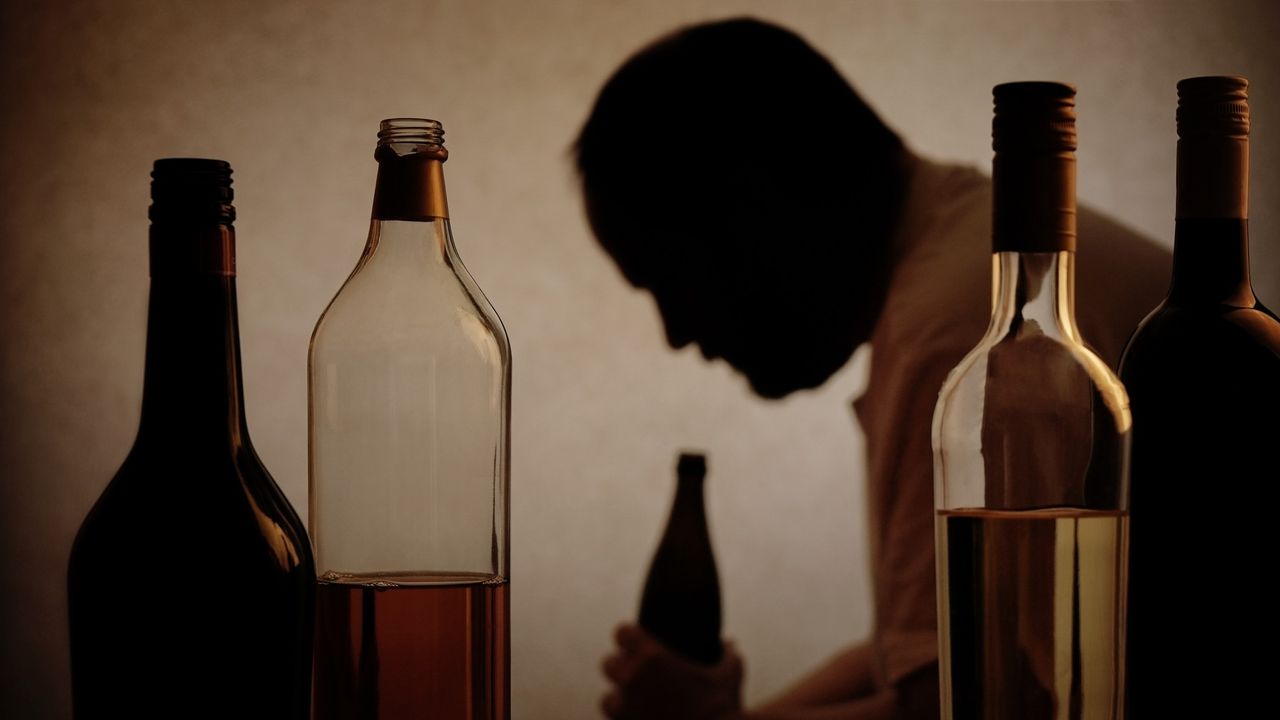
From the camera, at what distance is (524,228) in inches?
58.4

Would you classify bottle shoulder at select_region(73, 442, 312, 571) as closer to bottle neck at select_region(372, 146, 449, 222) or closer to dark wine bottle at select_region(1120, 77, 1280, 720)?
bottle neck at select_region(372, 146, 449, 222)

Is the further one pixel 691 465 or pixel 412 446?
Answer: pixel 691 465

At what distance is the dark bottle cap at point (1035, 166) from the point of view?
0.44 m

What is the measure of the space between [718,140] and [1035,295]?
107cm

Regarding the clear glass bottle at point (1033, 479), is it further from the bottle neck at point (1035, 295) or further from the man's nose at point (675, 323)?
the man's nose at point (675, 323)

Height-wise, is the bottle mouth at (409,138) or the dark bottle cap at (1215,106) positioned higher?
the dark bottle cap at (1215,106)

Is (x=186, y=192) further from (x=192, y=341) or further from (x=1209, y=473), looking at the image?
(x=1209, y=473)

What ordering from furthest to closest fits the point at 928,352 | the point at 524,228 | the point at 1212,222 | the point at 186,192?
1. the point at 524,228
2. the point at 928,352
3. the point at 1212,222
4. the point at 186,192

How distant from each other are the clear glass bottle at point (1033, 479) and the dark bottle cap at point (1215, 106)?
0.26ft

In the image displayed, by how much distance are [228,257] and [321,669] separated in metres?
0.17

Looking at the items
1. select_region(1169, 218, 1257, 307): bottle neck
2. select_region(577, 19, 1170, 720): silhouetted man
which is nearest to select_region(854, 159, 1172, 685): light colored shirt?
select_region(577, 19, 1170, 720): silhouetted man

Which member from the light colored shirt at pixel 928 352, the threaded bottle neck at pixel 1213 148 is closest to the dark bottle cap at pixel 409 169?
the threaded bottle neck at pixel 1213 148

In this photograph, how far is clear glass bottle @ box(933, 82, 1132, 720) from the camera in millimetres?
446

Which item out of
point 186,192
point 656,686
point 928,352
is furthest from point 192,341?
point 656,686
